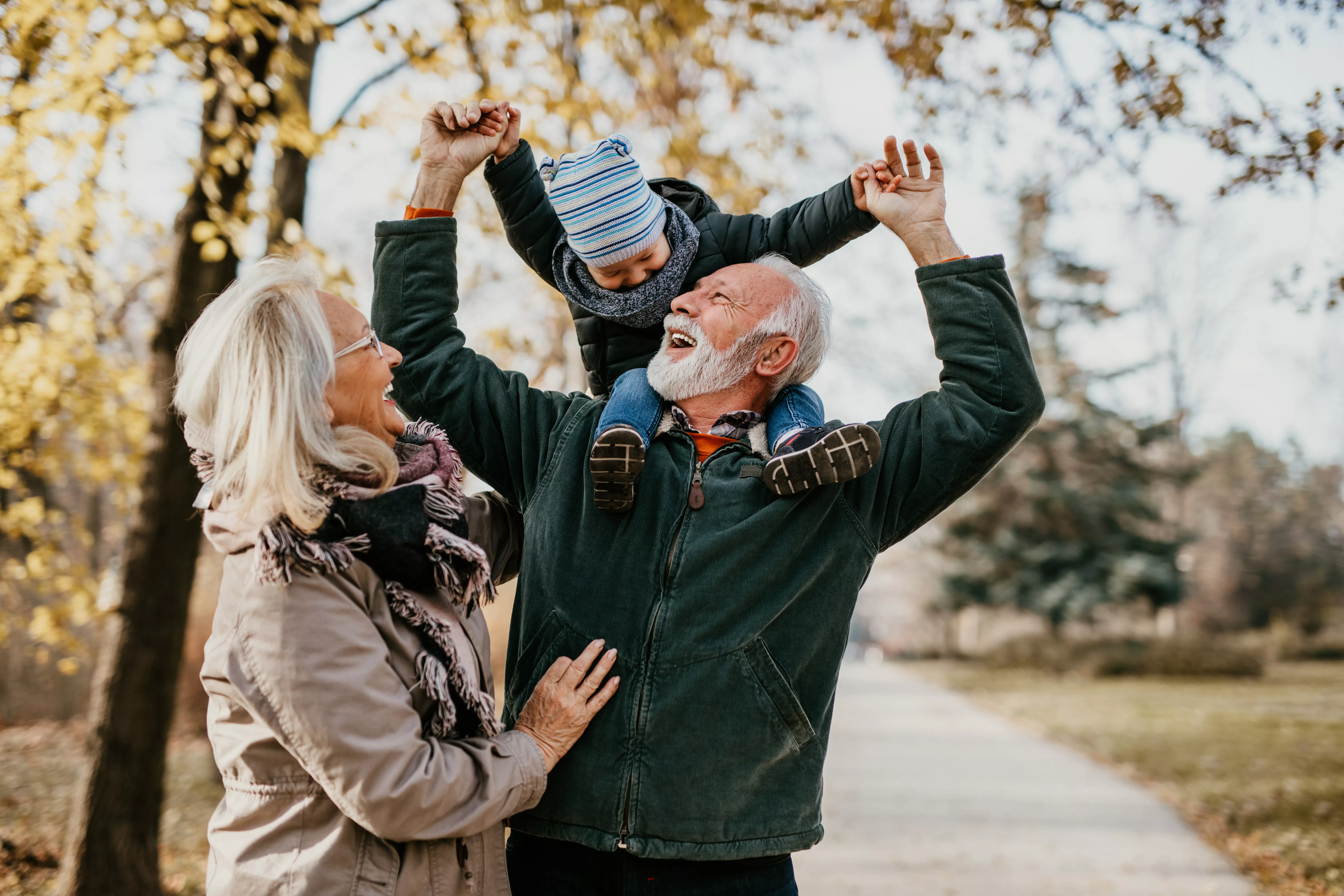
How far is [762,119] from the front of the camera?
934cm

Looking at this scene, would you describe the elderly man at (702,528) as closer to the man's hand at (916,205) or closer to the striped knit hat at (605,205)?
the man's hand at (916,205)

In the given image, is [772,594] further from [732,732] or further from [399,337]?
[399,337]

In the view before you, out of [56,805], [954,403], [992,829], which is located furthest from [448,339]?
[56,805]

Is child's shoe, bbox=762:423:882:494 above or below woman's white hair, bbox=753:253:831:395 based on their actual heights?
below

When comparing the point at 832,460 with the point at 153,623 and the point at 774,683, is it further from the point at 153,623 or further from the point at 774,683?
the point at 153,623

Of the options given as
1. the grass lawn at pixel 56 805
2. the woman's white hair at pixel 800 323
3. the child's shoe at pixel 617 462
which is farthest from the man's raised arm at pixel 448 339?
the grass lawn at pixel 56 805

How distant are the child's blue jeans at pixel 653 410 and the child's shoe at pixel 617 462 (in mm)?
45

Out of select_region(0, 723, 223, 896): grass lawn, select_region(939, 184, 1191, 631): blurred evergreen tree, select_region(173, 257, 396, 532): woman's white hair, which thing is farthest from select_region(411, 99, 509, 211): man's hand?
select_region(939, 184, 1191, 631): blurred evergreen tree

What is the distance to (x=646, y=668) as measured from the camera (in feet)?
7.04

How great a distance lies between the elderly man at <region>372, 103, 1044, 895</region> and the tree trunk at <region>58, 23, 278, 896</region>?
358cm

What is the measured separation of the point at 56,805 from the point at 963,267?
8.08 metres

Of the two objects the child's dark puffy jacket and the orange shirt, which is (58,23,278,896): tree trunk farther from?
the orange shirt

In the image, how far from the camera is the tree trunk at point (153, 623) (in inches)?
216

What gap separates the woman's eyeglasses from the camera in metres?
2.01
